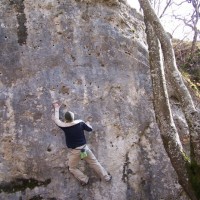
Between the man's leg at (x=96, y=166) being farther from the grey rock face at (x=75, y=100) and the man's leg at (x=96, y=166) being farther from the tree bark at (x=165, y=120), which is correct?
the tree bark at (x=165, y=120)

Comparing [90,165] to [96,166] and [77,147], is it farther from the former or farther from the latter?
[77,147]

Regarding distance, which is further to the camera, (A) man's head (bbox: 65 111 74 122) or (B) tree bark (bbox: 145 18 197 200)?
(A) man's head (bbox: 65 111 74 122)

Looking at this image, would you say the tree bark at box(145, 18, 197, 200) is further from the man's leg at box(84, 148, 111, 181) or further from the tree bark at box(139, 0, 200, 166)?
the man's leg at box(84, 148, 111, 181)

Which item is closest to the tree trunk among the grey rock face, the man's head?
the man's head

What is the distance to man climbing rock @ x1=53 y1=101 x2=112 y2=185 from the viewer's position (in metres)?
6.52

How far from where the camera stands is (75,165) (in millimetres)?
6879

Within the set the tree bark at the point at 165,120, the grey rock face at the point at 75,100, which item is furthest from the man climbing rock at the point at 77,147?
the tree bark at the point at 165,120

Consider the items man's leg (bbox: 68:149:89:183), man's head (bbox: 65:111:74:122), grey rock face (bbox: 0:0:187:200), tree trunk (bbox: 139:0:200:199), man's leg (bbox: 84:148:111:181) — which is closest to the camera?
tree trunk (bbox: 139:0:200:199)

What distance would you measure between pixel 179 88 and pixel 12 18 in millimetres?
4297

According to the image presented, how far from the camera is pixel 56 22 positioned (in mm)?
7973

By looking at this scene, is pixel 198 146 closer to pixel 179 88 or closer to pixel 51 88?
pixel 179 88

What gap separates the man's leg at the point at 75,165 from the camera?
6.71m

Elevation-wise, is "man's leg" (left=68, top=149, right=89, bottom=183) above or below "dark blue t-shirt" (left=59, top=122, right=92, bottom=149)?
below

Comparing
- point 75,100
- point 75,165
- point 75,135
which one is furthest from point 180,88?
point 75,100
